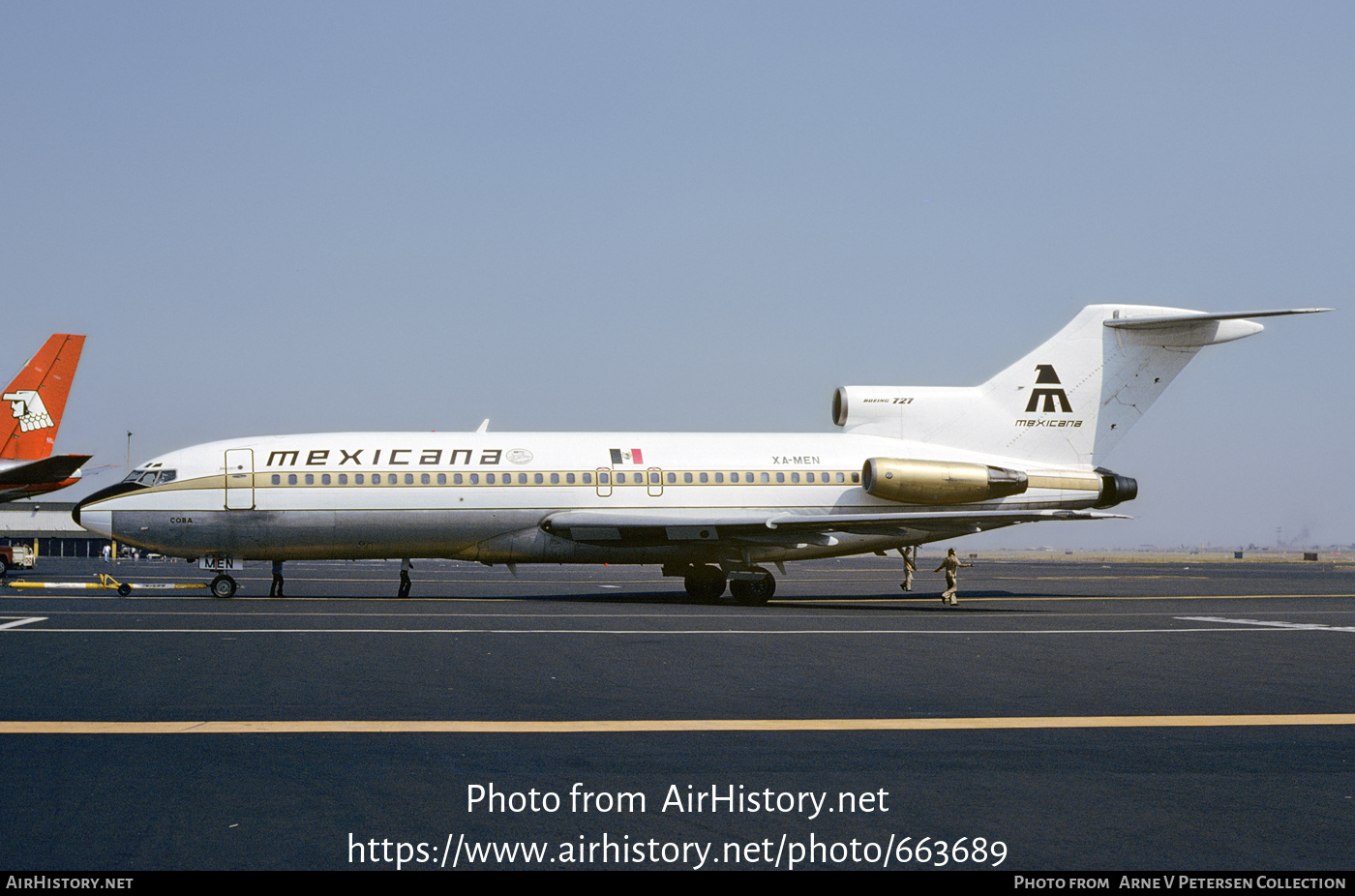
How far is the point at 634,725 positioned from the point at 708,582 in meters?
20.4

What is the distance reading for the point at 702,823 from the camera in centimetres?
706

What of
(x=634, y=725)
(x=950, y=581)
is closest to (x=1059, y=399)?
(x=950, y=581)

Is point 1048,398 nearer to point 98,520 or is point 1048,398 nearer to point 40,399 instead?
point 98,520

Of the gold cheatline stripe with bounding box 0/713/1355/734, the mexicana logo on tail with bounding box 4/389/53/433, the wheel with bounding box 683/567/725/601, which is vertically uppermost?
the mexicana logo on tail with bounding box 4/389/53/433

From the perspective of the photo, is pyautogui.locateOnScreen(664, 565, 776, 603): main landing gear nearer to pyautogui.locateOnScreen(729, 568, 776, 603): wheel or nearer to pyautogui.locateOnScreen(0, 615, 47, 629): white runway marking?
pyautogui.locateOnScreen(729, 568, 776, 603): wheel

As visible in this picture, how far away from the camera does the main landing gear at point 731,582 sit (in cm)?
2964

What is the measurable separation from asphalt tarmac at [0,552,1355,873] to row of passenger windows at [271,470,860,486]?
8198 mm

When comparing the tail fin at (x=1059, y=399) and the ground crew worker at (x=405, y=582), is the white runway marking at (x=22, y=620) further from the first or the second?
the tail fin at (x=1059, y=399)

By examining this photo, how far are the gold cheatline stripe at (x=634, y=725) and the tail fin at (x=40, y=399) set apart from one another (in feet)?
126

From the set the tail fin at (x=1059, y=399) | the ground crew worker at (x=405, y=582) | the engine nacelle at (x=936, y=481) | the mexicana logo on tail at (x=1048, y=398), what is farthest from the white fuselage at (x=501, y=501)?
the mexicana logo on tail at (x=1048, y=398)

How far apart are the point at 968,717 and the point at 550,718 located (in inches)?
166

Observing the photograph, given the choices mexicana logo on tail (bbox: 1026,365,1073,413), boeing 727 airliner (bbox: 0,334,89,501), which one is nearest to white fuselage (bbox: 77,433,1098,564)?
mexicana logo on tail (bbox: 1026,365,1073,413)

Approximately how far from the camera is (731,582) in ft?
98.8

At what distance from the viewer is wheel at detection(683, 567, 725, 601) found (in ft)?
102
